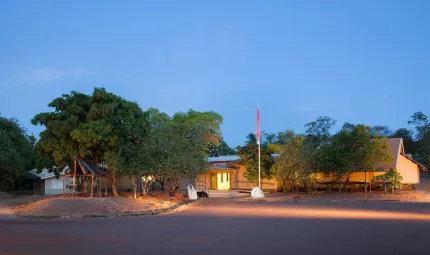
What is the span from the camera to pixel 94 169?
105 ft

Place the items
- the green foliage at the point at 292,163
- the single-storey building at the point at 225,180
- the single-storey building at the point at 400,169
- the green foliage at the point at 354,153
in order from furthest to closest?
the single-storey building at the point at 225,180 → the single-storey building at the point at 400,169 → the green foliage at the point at 292,163 → the green foliage at the point at 354,153

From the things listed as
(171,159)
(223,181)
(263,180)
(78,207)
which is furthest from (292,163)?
(78,207)

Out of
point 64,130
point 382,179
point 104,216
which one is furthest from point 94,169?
point 382,179

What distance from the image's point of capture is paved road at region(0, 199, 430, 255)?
11.9 m

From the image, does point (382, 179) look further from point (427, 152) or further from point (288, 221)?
point (427, 152)

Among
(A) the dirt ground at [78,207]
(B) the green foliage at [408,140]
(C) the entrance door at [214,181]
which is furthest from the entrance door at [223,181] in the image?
(B) the green foliage at [408,140]

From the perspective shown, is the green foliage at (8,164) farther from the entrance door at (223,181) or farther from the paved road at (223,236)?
the paved road at (223,236)

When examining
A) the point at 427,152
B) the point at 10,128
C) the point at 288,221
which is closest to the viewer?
the point at 288,221

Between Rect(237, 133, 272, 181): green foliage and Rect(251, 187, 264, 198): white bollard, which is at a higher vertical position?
Rect(237, 133, 272, 181): green foliage

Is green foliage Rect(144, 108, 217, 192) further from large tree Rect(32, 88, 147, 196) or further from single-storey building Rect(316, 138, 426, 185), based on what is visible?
single-storey building Rect(316, 138, 426, 185)

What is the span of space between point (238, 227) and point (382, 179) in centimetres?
2547

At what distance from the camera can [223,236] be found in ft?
48.6

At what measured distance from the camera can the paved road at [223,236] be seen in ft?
39.2

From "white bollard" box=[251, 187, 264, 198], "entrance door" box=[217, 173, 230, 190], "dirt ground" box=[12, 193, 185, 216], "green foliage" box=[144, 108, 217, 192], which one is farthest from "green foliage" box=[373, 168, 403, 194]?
"dirt ground" box=[12, 193, 185, 216]
